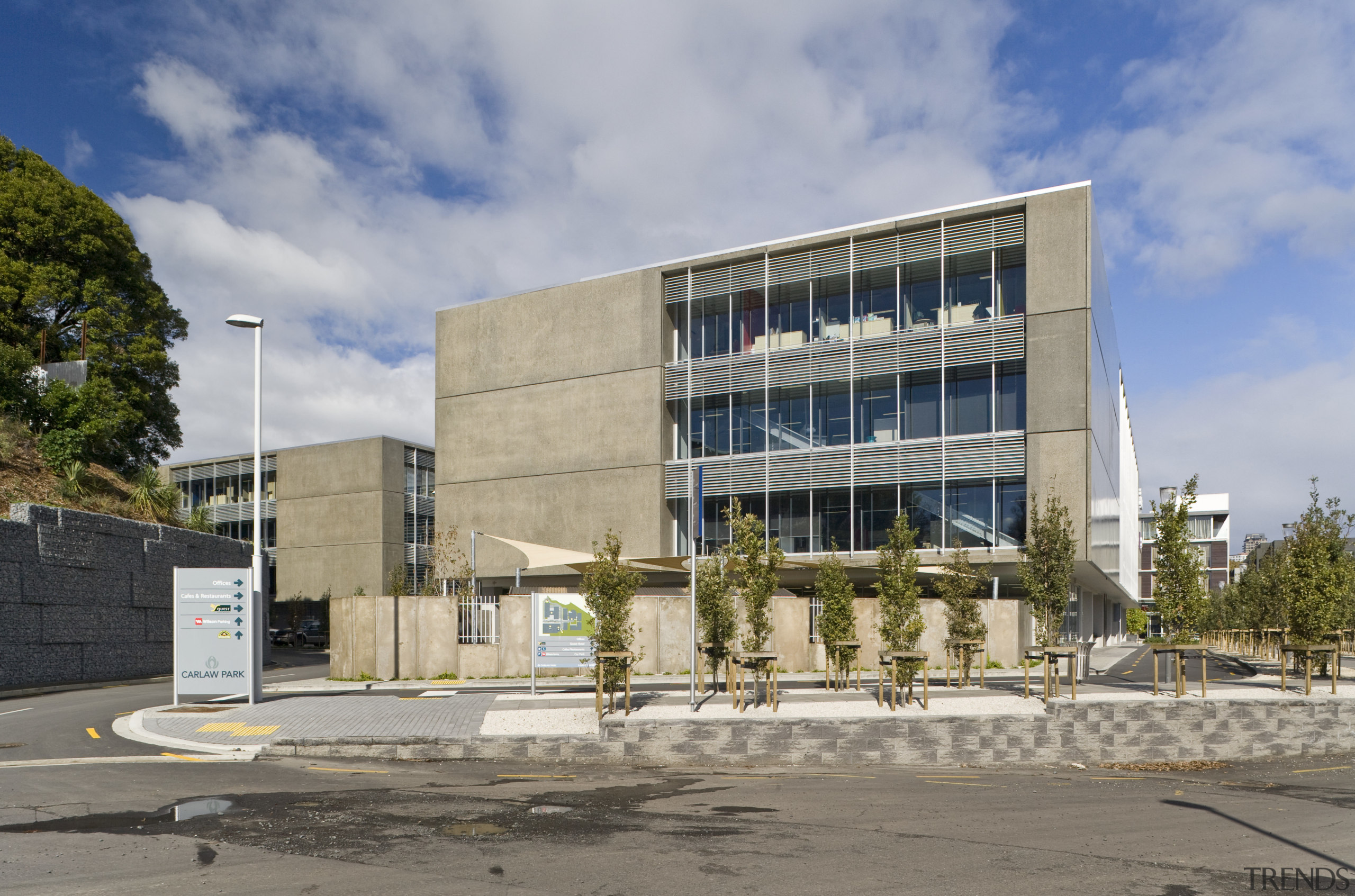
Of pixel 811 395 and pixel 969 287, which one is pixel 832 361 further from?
pixel 969 287

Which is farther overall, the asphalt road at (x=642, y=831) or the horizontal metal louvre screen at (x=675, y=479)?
the horizontal metal louvre screen at (x=675, y=479)

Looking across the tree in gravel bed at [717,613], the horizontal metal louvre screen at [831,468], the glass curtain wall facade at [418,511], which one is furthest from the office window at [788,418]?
the glass curtain wall facade at [418,511]

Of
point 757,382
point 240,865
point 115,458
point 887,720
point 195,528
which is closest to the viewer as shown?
point 240,865

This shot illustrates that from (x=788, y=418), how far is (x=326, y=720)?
2634 centimetres

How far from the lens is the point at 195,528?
32594mm

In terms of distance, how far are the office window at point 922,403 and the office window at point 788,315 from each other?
470 cm

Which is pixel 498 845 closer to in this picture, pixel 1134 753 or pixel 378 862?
pixel 378 862

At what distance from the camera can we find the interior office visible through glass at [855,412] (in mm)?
34969

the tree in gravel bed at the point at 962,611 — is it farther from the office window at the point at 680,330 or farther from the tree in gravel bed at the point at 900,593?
the office window at the point at 680,330

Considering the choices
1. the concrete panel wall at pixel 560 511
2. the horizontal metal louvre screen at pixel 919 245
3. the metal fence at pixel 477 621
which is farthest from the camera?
the concrete panel wall at pixel 560 511

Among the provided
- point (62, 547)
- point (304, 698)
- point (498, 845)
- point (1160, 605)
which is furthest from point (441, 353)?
point (498, 845)

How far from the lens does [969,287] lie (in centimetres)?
3588

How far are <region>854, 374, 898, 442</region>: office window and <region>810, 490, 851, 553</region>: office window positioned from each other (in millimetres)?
2459

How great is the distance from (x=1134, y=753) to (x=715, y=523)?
86.4 feet
